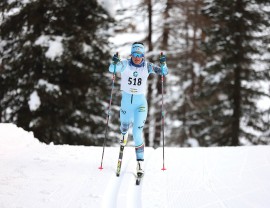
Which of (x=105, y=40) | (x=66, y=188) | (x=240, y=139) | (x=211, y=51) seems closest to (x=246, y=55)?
(x=211, y=51)

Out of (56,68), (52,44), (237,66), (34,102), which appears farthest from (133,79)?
(237,66)

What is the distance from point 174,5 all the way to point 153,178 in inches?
505

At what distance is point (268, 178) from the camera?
6.84m

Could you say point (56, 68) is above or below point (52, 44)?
below

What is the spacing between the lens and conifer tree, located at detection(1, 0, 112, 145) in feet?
45.9

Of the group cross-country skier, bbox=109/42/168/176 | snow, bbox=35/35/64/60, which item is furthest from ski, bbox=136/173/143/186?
snow, bbox=35/35/64/60

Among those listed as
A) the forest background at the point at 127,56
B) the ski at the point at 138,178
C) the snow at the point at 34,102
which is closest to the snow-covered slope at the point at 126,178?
the ski at the point at 138,178

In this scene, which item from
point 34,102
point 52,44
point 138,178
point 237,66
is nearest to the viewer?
point 138,178

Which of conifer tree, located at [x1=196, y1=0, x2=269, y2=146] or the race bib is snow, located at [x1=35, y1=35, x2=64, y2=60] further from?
conifer tree, located at [x1=196, y1=0, x2=269, y2=146]

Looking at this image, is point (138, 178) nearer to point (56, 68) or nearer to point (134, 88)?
point (134, 88)

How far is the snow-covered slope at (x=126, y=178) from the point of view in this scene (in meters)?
5.41

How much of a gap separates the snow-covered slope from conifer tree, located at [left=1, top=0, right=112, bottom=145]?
484 centimetres

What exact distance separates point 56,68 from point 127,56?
14.0 feet

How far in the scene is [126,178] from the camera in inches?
266
